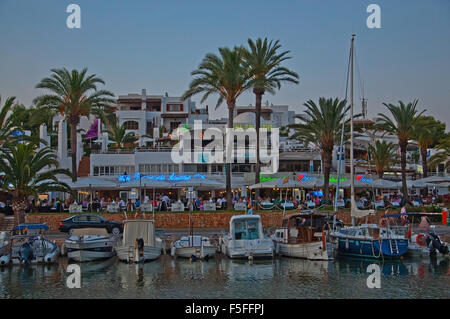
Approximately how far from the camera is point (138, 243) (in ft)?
99.3

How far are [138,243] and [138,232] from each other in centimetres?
117

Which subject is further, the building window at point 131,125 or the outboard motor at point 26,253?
the building window at point 131,125

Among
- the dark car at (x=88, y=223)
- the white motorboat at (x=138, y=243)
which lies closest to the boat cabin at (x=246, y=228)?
the white motorboat at (x=138, y=243)

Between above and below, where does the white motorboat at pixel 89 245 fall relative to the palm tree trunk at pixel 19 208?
below

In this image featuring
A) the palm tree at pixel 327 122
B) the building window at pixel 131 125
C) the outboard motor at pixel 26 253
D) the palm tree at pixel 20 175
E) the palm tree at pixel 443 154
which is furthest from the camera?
the building window at pixel 131 125

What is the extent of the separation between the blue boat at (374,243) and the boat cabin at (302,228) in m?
1.78

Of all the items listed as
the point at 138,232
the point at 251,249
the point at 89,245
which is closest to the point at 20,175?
the point at 89,245

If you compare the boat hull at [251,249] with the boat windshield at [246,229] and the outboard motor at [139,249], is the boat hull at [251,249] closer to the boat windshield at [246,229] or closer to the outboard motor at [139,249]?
the boat windshield at [246,229]

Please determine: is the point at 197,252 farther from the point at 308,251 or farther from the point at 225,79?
the point at 225,79

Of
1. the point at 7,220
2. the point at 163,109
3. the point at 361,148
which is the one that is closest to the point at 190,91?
the point at 7,220

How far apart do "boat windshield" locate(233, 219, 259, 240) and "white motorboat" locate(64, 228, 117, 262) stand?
7.43 meters

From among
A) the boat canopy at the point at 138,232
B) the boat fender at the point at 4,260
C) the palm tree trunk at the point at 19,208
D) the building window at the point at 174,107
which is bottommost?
the boat fender at the point at 4,260

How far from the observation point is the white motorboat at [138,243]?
99.7 feet

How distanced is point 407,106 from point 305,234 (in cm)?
2279
